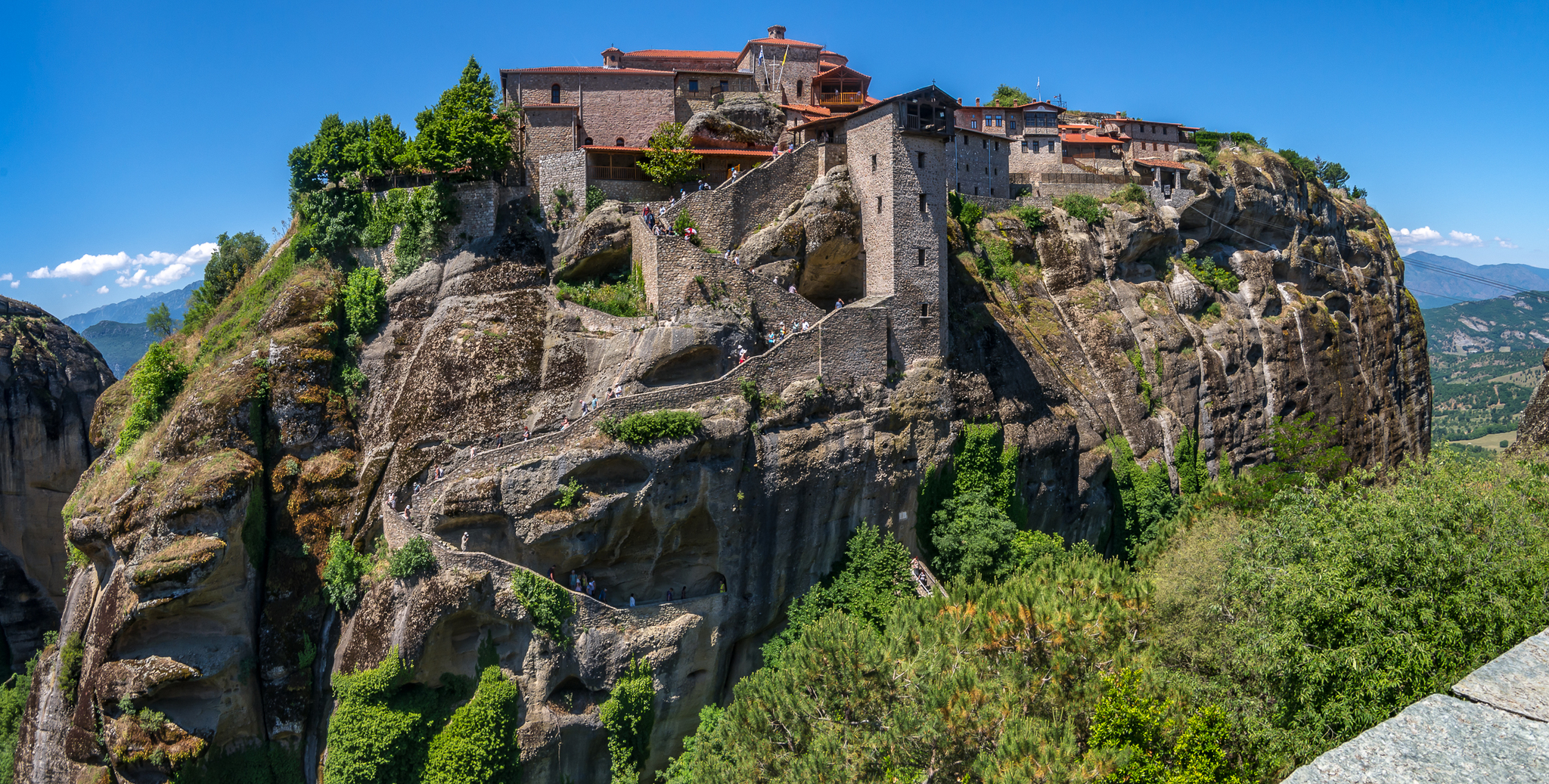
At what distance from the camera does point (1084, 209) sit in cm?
5597

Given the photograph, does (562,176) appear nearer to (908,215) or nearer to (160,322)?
(908,215)

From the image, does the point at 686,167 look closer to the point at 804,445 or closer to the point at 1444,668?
the point at 804,445

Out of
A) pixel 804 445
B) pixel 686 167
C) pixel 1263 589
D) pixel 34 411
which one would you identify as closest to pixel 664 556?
pixel 804 445

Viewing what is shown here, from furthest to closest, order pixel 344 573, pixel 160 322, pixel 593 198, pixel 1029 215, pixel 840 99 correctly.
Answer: pixel 160 322 → pixel 1029 215 → pixel 840 99 → pixel 593 198 → pixel 344 573

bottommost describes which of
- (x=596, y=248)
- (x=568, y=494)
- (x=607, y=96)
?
(x=568, y=494)

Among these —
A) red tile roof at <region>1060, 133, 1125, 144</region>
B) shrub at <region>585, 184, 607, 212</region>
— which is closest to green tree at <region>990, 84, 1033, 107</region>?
red tile roof at <region>1060, 133, 1125, 144</region>

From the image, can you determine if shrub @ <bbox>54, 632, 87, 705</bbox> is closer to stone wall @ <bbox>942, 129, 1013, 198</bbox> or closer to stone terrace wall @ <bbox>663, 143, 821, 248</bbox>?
stone terrace wall @ <bbox>663, 143, 821, 248</bbox>

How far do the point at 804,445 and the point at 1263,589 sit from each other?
61.0 feet

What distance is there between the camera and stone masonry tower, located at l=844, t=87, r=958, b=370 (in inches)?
1513

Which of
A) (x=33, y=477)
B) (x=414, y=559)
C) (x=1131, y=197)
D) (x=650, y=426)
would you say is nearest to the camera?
(x=414, y=559)

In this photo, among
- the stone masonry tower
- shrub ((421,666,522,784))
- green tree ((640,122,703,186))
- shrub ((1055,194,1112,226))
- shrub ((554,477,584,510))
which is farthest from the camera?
shrub ((1055,194,1112,226))

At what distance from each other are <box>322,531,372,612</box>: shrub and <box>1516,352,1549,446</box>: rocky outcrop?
39336 mm

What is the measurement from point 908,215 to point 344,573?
25472mm

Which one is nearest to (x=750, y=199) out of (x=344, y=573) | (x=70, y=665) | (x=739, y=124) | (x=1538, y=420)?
(x=739, y=124)
